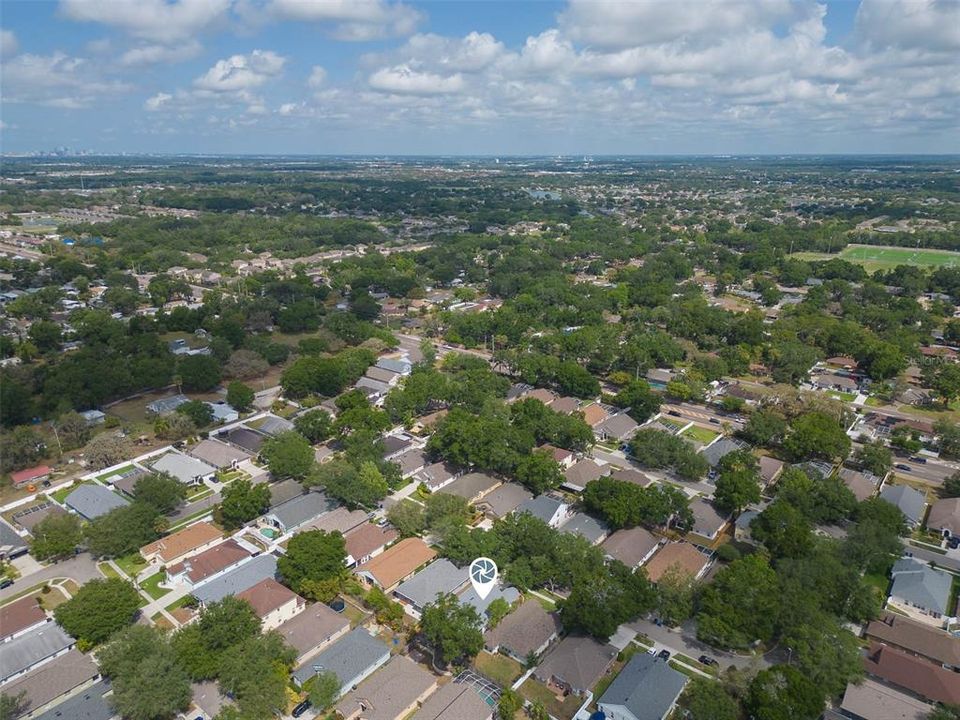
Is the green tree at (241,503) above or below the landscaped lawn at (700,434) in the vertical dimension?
above

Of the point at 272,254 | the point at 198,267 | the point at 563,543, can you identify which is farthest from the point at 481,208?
the point at 563,543

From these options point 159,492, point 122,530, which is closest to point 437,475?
point 159,492

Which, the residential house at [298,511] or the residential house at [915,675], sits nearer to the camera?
the residential house at [915,675]

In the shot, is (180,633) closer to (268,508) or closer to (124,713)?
(124,713)

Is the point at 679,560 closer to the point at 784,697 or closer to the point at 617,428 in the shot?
the point at 784,697

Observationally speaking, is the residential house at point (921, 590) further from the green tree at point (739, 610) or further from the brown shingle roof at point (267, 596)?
the brown shingle roof at point (267, 596)

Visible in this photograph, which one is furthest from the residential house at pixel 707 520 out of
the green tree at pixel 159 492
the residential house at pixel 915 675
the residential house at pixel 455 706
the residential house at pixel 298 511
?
the green tree at pixel 159 492
